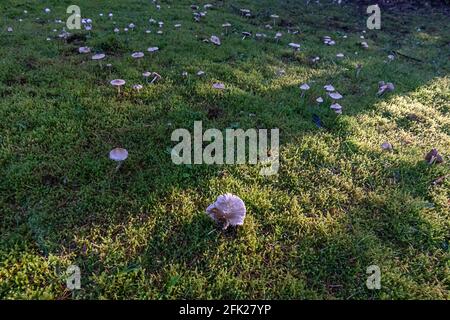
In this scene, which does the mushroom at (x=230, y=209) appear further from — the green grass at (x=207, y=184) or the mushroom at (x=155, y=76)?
the mushroom at (x=155, y=76)

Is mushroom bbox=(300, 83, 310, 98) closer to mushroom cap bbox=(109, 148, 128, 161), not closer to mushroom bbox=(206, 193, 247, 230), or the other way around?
mushroom bbox=(206, 193, 247, 230)

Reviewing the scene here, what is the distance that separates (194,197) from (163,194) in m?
0.40

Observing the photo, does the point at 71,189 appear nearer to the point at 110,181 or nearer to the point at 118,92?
the point at 110,181

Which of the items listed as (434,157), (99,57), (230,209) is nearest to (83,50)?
(99,57)

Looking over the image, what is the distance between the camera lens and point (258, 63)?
317 inches

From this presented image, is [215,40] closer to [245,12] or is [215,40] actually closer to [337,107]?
[337,107]

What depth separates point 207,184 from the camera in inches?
177

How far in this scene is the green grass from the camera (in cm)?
349

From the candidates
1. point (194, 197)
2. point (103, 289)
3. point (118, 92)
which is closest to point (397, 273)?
point (194, 197)

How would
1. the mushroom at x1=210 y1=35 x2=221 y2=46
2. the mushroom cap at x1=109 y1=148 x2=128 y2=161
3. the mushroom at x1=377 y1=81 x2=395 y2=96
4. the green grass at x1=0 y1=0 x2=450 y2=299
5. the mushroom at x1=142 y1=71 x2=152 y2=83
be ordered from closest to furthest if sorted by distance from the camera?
the green grass at x1=0 y1=0 x2=450 y2=299 < the mushroom cap at x1=109 y1=148 x2=128 y2=161 < the mushroom at x1=142 y1=71 x2=152 y2=83 < the mushroom at x1=377 y1=81 x2=395 y2=96 < the mushroom at x1=210 y1=35 x2=221 y2=46

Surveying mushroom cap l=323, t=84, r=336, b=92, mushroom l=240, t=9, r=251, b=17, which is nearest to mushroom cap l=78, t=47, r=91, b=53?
mushroom cap l=323, t=84, r=336, b=92

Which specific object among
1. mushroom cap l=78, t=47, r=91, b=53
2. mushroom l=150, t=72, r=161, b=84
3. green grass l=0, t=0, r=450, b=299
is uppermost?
mushroom cap l=78, t=47, r=91, b=53

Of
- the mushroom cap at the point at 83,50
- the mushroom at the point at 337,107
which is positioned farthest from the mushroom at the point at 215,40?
the mushroom at the point at 337,107

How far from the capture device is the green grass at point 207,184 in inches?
137
